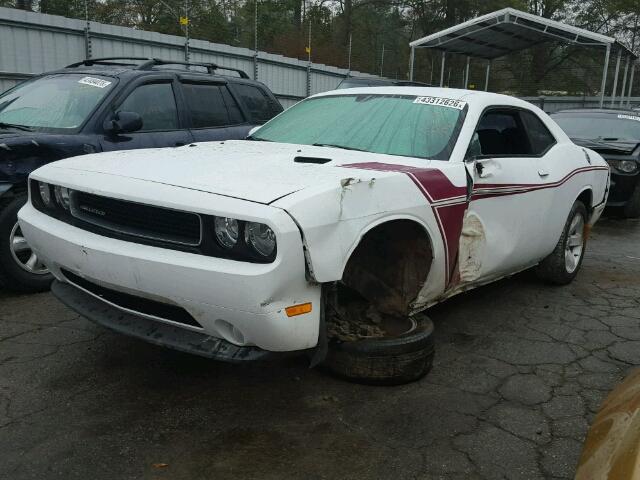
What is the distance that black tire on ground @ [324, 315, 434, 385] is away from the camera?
10.0ft

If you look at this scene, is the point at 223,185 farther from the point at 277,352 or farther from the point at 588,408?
the point at 588,408

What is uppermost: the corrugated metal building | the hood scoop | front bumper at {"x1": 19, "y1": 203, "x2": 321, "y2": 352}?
the corrugated metal building

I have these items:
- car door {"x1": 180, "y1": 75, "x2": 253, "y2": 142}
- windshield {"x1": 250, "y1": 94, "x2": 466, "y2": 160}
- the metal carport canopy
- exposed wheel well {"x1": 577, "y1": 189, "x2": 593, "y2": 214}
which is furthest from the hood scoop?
the metal carport canopy

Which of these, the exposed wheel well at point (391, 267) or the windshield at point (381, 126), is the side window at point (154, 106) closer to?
the windshield at point (381, 126)

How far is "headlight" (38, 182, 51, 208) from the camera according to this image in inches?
128

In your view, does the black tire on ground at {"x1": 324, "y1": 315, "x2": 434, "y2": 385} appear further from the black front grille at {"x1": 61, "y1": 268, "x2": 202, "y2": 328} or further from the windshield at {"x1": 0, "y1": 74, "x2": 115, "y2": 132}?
the windshield at {"x1": 0, "y1": 74, "x2": 115, "y2": 132}

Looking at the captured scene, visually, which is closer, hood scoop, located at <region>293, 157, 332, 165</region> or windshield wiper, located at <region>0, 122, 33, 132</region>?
hood scoop, located at <region>293, 157, 332, 165</region>

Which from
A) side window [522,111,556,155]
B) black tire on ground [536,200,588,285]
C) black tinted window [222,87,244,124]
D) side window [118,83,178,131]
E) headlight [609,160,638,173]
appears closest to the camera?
side window [522,111,556,155]

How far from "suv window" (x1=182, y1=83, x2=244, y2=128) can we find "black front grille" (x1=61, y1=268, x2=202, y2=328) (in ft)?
9.61

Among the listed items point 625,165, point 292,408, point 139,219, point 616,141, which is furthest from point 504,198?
point 616,141

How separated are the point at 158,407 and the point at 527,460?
5.63ft

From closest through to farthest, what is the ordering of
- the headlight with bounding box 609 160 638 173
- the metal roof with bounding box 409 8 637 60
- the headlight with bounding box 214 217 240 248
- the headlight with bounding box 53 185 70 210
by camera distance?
1. the headlight with bounding box 214 217 240 248
2. the headlight with bounding box 53 185 70 210
3. the headlight with bounding box 609 160 638 173
4. the metal roof with bounding box 409 8 637 60

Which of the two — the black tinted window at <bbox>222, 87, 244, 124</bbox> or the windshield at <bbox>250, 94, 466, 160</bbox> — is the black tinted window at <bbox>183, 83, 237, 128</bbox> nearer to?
the black tinted window at <bbox>222, 87, 244, 124</bbox>

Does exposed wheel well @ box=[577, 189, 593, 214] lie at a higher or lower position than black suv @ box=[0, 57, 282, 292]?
lower
